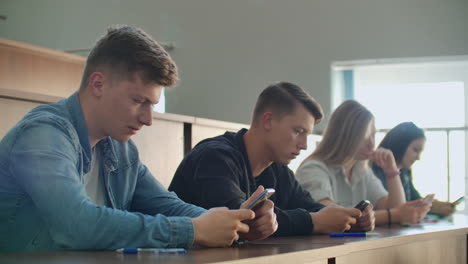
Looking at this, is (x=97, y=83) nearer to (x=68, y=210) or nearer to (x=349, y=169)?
(x=68, y=210)

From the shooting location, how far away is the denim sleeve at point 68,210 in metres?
1.19

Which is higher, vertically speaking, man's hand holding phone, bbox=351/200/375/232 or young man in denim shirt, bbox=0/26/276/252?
young man in denim shirt, bbox=0/26/276/252

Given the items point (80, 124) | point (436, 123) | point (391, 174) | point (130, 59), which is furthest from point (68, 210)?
point (436, 123)

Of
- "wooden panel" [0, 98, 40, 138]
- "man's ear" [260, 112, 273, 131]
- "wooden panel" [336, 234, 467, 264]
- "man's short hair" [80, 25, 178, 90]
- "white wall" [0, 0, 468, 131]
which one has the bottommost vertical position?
"wooden panel" [336, 234, 467, 264]

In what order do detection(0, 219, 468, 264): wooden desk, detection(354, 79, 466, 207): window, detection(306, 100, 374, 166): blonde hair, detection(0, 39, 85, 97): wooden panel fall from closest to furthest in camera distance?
detection(0, 219, 468, 264): wooden desk
detection(306, 100, 374, 166): blonde hair
detection(0, 39, 85, 97): wooden panel
detection(354, 79, 466, 207): window

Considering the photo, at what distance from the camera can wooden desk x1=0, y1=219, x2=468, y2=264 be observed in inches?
40.9

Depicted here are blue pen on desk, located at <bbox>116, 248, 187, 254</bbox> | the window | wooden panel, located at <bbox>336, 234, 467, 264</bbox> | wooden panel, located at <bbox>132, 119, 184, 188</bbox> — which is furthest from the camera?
the window

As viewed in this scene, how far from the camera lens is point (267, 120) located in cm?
224

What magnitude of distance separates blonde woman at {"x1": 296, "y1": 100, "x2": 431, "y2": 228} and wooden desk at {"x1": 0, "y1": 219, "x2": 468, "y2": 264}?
2.03 ft

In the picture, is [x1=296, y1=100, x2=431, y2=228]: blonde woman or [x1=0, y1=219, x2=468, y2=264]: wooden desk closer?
[x1=0, y1=219, x2=468, y2=264]: wooden desk

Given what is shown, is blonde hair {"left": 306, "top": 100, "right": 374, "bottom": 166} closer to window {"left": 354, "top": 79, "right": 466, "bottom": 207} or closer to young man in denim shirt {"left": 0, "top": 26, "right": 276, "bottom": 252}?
young man in denim shirt {"left": 0, "top": 26, "right": 276, "bottom": 252}

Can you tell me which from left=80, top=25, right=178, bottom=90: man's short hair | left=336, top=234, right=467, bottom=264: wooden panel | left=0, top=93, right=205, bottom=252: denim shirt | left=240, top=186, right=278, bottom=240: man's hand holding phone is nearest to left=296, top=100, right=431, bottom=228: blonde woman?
left=336, top=234, right=467, bottom=264: wooden panel

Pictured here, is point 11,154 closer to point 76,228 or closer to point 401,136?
point 76,228

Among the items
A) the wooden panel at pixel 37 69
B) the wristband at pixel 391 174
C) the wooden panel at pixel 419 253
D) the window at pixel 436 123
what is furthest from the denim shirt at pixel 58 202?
the window at pixel 436 123
